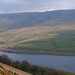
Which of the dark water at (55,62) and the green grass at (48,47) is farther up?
the green grass at (48,47)

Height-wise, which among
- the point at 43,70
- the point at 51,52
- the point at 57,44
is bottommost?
the point at 43,70

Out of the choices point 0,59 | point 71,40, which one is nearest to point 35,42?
point 71,40

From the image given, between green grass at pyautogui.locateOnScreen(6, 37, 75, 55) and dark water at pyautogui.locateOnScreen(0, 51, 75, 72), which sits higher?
green grass at pyautogui.locateOnScreen(6, 37, 75, 55)

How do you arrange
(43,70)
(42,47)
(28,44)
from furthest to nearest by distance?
(28,44) → (42,47) → (43,70)

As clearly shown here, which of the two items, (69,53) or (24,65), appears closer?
(24,65)

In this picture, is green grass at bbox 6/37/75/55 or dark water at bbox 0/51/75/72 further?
green grass at bbox 6/37/75/55

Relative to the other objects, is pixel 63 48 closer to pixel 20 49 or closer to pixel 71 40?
pixel 71 40

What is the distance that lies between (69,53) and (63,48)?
18494mm

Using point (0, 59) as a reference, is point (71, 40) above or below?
above

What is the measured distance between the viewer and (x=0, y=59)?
48.9m

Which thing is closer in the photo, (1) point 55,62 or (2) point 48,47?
(1) point 55,62

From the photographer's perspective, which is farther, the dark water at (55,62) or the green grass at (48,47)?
the green grass at (48,47)

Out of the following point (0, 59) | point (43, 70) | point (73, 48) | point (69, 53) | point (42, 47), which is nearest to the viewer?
point (43, 70)

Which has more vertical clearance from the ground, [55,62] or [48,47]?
[48,47]
